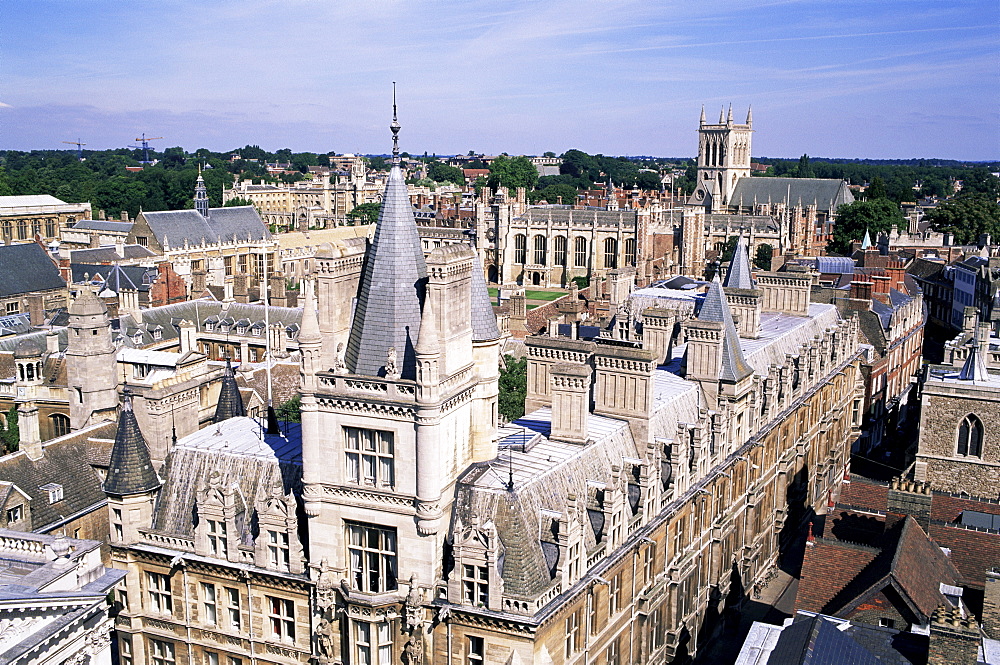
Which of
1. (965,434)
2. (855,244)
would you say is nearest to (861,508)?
(965,434)

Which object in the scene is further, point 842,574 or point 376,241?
point 842,574

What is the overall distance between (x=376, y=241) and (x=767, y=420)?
76.0 ft

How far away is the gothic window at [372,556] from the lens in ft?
92.6

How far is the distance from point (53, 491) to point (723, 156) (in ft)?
568

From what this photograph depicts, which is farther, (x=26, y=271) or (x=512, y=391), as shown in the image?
(x=26, y=271)

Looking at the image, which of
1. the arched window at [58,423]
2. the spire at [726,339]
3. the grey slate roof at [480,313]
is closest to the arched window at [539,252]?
the arched window at [58,423]

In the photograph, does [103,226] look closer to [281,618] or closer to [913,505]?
[281,618]

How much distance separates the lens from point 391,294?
2889 cm

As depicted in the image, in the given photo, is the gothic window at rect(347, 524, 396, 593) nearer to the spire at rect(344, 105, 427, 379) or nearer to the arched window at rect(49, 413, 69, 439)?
the spire at rect(344, 105, 427, 379)

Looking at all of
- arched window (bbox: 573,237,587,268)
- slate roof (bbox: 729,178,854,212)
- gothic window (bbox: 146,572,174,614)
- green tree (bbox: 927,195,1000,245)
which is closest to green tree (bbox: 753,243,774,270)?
arched window (bbox: 573,237,587,268)

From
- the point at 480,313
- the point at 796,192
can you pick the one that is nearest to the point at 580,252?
the point at 796,192

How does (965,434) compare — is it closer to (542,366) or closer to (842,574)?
(842,574)

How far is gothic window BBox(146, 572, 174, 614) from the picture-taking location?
31.4 m

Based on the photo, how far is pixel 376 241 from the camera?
29438 millimetres
